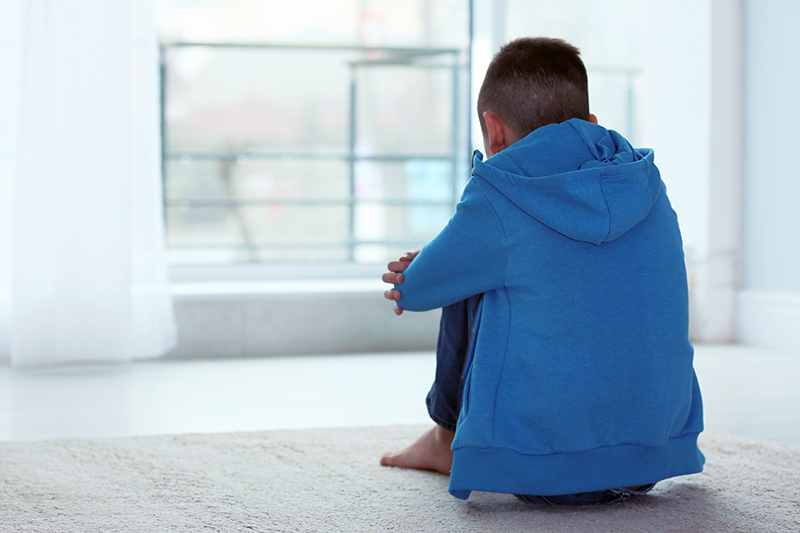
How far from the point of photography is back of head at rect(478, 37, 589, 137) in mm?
964

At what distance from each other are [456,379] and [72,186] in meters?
1.45

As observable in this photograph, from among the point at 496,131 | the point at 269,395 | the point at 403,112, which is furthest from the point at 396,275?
the point at 403,112

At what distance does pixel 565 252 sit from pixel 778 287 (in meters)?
1.95

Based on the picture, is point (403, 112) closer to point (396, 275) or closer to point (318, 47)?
point (318, 47)

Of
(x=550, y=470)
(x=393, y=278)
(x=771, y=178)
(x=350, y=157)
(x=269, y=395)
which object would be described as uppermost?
(x=350, y=157)

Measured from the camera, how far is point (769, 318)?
2521mm

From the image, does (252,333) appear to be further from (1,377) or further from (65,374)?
(1,377)

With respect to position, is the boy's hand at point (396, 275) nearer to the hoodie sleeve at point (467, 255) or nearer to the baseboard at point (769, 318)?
the hoodie sleeve at point (467, 255)

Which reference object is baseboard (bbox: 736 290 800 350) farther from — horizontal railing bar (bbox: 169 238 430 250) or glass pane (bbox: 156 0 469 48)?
glass pane (bbox: 156 0 469 48)

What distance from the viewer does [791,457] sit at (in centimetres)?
122

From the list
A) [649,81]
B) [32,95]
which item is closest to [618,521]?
[32,95]

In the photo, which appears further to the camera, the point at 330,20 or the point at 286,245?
the point at 330,20

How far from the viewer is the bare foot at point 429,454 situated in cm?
111

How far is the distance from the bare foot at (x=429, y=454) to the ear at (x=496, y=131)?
0.42m
